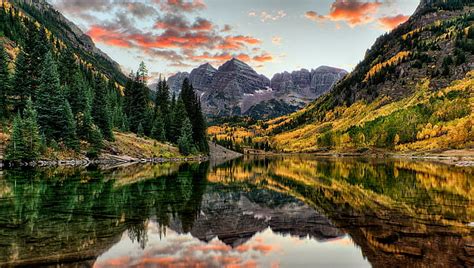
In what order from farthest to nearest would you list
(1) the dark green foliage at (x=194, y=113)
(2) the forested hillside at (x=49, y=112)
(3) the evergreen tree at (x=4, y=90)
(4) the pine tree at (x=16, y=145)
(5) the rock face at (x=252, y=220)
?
(1) the dark green foliage at (x=194, y=113) → (3) the evergreen tree at (x=4, y=90) → (2) the forested hillside at (x=49, y=112) → (4) the pine tree at (x=16, y=145) → (5) the rock face at (x=252, y=220)

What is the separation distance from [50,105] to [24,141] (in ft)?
49.5

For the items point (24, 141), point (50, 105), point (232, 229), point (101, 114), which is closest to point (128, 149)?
point (101, 114)

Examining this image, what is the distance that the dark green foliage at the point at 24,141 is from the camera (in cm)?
A: 6731

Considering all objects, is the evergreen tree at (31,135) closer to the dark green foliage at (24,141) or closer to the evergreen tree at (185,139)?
the dark green foliage at (24,141)

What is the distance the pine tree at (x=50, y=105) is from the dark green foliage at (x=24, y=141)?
771cm

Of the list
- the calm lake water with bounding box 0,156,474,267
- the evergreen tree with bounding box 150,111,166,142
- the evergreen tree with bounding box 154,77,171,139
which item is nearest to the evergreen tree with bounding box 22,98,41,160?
the calm lake water with bounding box 0,156,474,267

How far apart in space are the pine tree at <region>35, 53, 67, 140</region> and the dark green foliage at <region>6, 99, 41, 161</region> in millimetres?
7710

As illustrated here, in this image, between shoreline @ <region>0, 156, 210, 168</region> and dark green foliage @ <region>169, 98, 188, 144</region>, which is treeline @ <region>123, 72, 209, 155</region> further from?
shoreline @ <region>0, 156, 210, 168</region>

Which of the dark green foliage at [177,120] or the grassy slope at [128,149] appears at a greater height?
the dark green foliage at [177,120]

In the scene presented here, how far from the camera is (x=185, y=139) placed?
390ft

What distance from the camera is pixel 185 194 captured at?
3400 cm

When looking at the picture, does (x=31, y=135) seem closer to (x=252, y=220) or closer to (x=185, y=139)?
(x=185, y=139)

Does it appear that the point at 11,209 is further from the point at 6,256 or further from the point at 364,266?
the point at 364,266

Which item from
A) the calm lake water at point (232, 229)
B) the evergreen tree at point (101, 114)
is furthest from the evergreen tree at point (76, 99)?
the calm lake water at point (232, 229)
